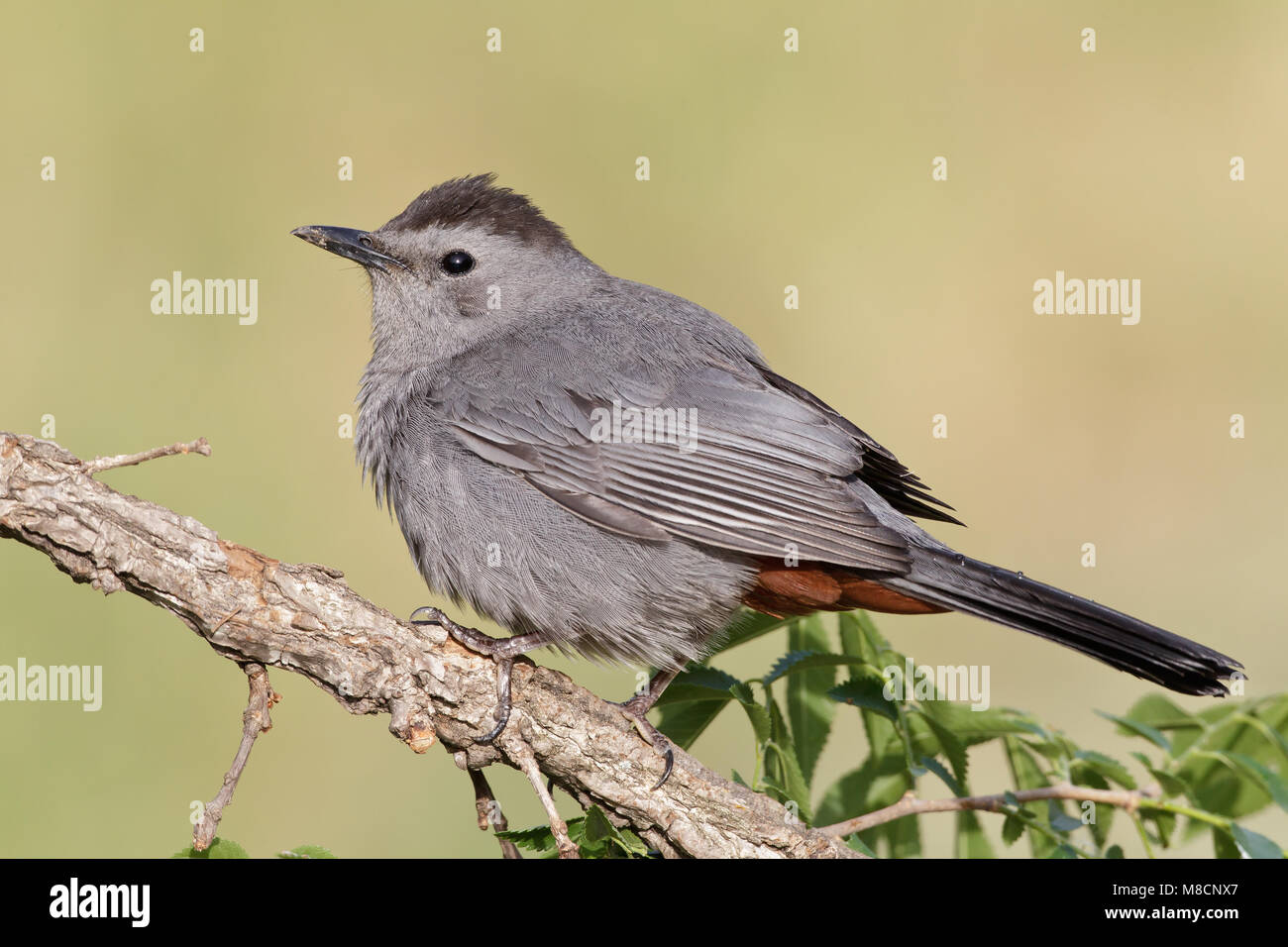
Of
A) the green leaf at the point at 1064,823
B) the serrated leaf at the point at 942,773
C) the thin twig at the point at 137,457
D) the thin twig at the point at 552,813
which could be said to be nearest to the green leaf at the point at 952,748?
the serrated leaf at the point at 942,773

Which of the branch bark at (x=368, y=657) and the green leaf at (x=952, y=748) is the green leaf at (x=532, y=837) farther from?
the green leaf at (x=952, y=748)

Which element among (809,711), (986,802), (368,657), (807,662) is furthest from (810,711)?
(368,657)

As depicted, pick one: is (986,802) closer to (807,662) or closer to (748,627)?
(807,662)

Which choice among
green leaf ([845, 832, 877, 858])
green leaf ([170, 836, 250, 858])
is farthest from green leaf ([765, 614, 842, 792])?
green leaf ([170, 836, 250, 858])

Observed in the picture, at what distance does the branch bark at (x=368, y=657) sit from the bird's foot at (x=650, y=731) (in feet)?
0.07

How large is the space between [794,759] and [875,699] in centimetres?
28

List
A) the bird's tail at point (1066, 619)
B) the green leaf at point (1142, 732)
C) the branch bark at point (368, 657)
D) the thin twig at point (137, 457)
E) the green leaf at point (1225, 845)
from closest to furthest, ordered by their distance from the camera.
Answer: the thin twig at point (137, 457)
the branch bark at point (368, 657)
the green leaf at point (1225, 845)
the green leaf at point (1142, 732)
the bird's tail at point (1066, 619)

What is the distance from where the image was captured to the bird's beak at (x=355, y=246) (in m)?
4.67

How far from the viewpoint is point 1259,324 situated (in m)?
9.55

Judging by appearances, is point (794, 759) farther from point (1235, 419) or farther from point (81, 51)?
point (81, 51)

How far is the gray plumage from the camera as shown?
371 centimetres

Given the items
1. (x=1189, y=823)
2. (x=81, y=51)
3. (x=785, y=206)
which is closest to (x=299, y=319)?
(x=81, y=51)

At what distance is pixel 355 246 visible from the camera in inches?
184

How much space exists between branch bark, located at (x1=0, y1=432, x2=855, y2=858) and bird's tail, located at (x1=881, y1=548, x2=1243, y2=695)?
1.00 m
